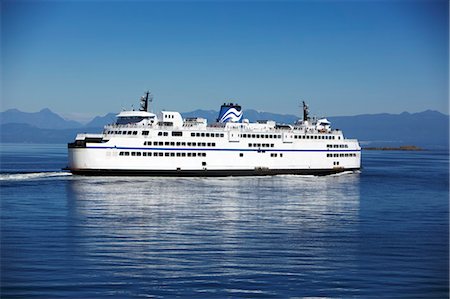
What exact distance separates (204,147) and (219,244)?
3190cm

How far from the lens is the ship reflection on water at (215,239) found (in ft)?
54.6

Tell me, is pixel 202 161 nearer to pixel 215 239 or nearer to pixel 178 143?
pixel 178 143

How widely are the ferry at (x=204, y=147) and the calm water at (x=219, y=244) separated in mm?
8933

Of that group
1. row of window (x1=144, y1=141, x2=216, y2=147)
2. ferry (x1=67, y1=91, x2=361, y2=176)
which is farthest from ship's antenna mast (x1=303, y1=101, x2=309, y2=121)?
row of window (x1=144, y1=141, x2=216, y2=147)

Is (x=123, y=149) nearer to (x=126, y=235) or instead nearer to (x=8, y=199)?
(x=8, y=199)

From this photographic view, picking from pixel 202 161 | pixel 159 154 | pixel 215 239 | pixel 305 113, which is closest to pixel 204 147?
pixel 202 161

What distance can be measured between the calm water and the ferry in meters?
8.93

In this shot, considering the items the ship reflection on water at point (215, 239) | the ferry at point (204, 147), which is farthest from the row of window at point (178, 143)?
the ship reflection on water at point (215, 239)

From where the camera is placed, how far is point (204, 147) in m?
53.3

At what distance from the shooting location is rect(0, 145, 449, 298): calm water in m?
16.2

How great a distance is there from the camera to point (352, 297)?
1548 centimetres

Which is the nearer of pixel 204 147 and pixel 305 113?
pixel 204 147

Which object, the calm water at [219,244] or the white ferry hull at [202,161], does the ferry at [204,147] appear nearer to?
the white ferry hull at [202,161]

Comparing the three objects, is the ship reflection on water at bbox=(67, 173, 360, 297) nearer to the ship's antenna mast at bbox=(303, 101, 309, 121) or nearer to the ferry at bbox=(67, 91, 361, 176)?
the ferry at bbox=(67, 91, 361, 176)
